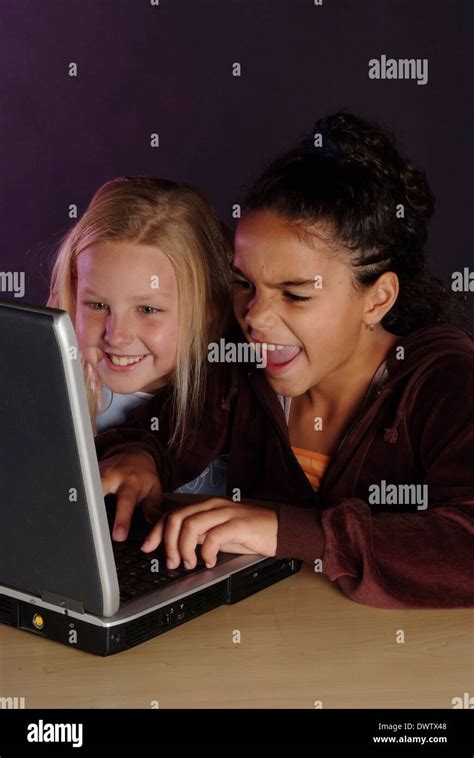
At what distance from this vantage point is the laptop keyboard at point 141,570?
1.21 m

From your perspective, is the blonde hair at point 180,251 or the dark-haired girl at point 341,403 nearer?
the dark-haired girl at point 341,403

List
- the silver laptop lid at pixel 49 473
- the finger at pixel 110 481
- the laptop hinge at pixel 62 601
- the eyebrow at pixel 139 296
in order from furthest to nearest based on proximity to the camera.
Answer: the eyebrow at pixel 139 296 → the finger at pixel 110 481 → the laptop hinge at pixel 62 601 → the silver laptop lid at pixel 49 473

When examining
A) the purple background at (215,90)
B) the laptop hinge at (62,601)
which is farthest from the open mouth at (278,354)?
the purple background at (215,90)

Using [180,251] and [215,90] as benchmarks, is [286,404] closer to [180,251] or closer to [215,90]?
[180,251]

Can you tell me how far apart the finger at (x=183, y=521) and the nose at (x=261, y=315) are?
40cm

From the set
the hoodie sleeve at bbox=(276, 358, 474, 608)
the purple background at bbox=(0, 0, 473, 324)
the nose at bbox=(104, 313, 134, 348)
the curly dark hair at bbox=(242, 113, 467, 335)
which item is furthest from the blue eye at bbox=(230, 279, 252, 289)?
the purple background at bbox=(0, 0, 473, 324)

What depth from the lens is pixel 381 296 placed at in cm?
171

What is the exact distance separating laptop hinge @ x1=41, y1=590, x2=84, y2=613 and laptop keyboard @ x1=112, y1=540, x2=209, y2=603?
62 mm

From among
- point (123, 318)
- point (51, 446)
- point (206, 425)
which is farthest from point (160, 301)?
point (51, 446)

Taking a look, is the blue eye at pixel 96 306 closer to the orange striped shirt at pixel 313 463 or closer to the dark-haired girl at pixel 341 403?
the dark-haired girl at pixel 341 403

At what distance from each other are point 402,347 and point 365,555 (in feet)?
1.45

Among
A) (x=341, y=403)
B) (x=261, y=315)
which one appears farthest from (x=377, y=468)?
(x=261, y=315)

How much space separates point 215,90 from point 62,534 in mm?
2354

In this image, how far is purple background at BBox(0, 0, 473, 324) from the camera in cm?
313
